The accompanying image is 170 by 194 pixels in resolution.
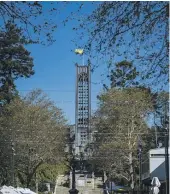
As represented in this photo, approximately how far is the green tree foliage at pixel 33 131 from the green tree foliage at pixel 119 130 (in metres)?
2.68

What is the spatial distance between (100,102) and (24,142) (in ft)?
18.8

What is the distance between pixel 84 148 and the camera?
35.4 metres

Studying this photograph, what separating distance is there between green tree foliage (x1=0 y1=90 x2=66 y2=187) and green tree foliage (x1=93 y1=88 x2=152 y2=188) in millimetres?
2676

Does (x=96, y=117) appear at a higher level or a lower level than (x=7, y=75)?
lower

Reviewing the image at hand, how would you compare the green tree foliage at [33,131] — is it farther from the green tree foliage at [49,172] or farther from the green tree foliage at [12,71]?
the green tree foliage at [49,172]

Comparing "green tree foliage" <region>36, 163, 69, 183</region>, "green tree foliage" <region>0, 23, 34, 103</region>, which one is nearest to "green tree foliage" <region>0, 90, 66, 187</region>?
"green tree foliage" <region>0, 23, 34, 103</region>

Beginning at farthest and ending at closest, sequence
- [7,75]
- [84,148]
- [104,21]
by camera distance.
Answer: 1. [84,148]
2. [7,75]
3. [104,21]

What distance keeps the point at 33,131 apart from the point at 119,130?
5568 mm

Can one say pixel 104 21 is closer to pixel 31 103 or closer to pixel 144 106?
pixel 144 106

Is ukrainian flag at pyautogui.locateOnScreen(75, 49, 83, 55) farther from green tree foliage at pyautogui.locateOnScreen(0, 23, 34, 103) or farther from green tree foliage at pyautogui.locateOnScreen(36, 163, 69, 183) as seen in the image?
green tree foliage at pyautogui.locateOnScreen(36, 163, 69, 183)

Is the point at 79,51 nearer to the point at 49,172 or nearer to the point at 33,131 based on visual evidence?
the point at 33,131

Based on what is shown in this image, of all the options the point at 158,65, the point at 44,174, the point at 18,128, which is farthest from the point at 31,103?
the point at 158,65

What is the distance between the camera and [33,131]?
30.9 m

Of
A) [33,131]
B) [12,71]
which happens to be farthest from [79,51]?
[33,131]
